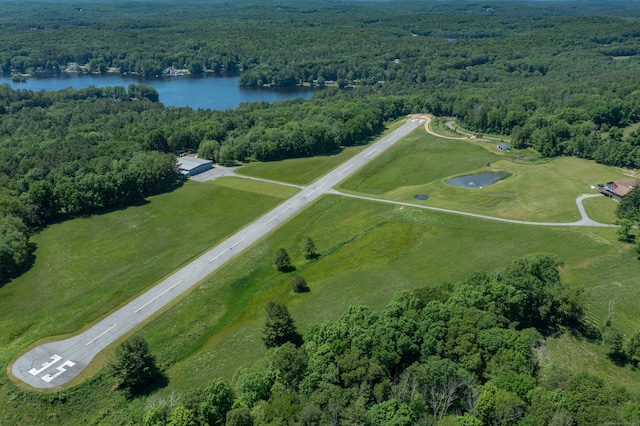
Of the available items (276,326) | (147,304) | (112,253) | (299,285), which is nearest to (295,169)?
(112,253)

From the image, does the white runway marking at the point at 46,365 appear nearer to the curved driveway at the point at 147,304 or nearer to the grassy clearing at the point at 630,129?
the curved driveway at the point at 147,304

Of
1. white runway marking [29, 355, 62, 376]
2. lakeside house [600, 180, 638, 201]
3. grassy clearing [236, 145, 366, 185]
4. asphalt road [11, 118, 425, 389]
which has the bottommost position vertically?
white runway marking [29, 355, 62, 376]

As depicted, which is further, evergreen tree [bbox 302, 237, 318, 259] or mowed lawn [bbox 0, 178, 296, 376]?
evergreen tree [bbox 302, 237, 318, 259]

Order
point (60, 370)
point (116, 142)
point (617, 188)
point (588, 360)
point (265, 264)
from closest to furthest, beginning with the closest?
point (588, 360) → point (60, 370) → point (265, 264) → point (617, 188) → point (116, 142)

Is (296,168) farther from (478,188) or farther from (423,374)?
(423,374)

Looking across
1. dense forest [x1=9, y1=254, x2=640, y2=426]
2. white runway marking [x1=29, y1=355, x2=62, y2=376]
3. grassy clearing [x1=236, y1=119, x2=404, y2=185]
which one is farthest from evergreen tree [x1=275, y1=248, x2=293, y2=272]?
grassy clearing [x1=236, y1=119, x2=404, y2=185]

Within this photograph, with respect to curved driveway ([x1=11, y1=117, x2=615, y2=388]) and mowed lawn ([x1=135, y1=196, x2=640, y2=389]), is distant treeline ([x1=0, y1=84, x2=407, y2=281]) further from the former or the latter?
mowed lawn ([x1=135, y1=196, x2=640, y2=389])

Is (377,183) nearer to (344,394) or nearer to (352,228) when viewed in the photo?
(352,228)
